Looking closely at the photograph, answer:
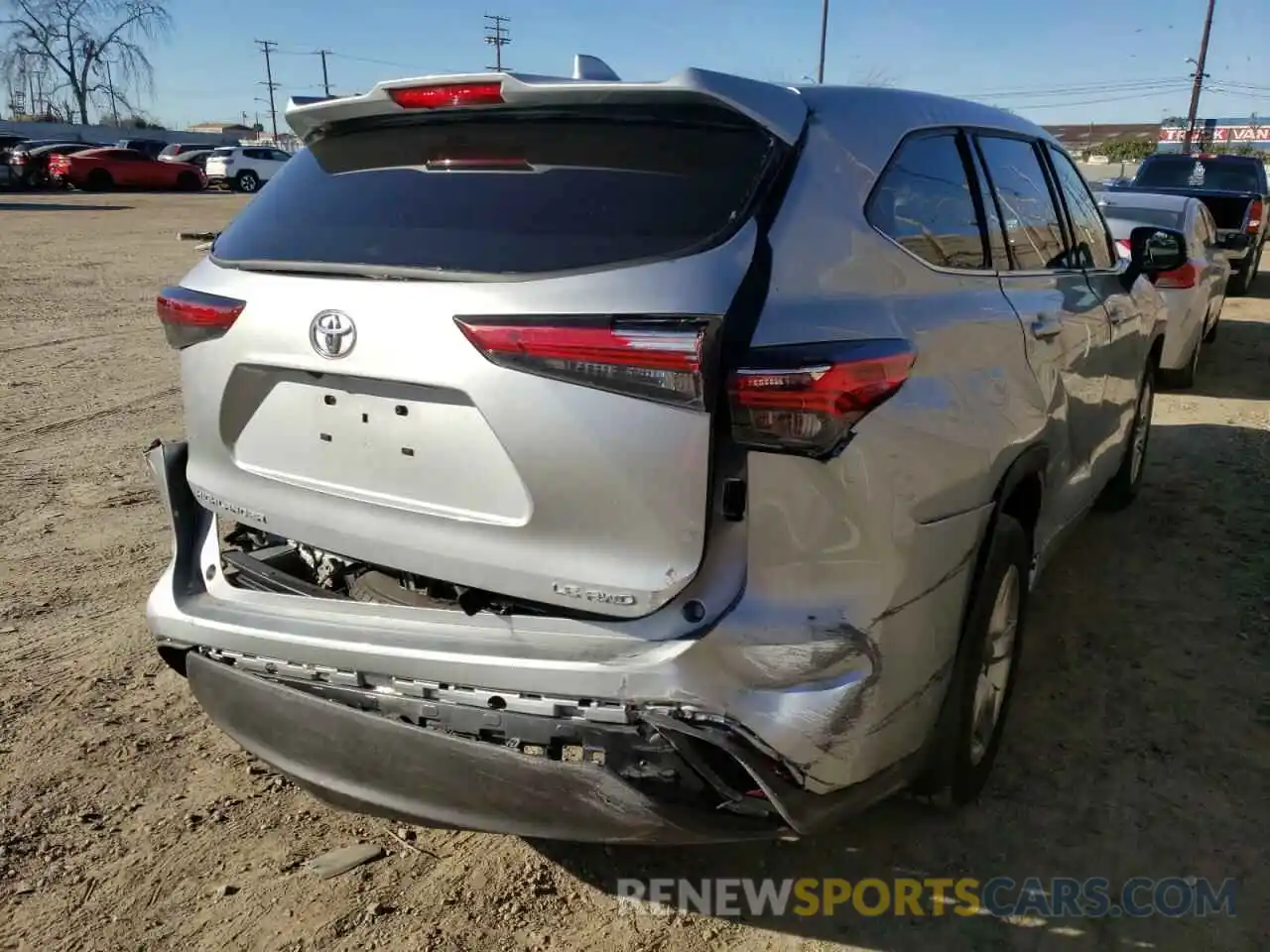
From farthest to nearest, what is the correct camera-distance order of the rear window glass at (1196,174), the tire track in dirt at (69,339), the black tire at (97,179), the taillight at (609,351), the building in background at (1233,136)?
the building in background at (1233,136)
the black tire at (97,179)
the rear window glass at (1196,174)
the tire track in dirt at (69,339)
the taillight at (609,351)

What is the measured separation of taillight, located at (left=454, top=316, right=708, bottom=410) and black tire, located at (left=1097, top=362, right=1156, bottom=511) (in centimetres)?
384

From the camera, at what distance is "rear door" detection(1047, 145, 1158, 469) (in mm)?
4012

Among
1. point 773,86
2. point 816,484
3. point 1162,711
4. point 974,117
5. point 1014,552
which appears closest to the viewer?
A: point 816,484

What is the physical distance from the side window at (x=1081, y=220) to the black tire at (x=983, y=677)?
1.41m

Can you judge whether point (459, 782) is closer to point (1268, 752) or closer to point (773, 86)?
point (773, 86)

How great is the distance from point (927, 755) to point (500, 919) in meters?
1.11

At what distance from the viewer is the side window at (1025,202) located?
3281 mm

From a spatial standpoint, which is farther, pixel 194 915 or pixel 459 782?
pixel 194 915

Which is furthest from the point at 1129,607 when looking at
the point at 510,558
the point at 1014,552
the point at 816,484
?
the point at 510,558

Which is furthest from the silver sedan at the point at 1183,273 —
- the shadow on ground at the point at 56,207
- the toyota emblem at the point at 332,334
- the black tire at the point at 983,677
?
the shadow on ground at the point at 56,207

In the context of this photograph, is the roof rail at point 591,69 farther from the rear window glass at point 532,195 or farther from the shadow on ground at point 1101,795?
the shadow on ground at point 1101,795

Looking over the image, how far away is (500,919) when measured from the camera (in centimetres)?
259

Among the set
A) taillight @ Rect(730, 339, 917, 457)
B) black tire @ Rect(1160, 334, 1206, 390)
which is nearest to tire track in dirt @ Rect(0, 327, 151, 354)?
taillight @ Rect(730, 339, 917, 457)

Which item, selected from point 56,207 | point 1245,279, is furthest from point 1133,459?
point 56,207
